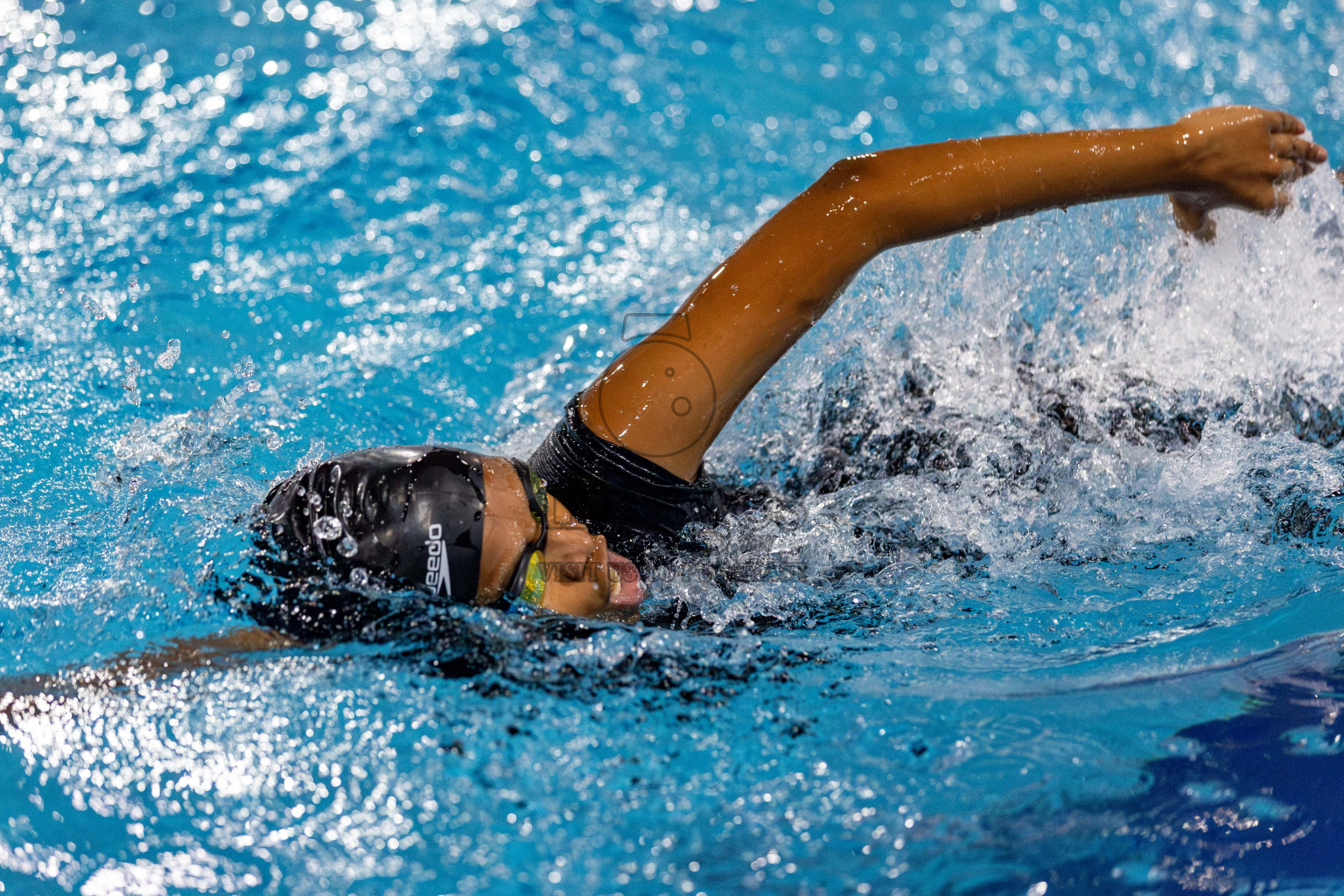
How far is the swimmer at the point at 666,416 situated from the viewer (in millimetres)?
2062

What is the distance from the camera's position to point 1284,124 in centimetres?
245

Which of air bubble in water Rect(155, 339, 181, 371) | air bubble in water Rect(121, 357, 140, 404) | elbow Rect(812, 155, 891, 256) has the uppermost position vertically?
elbow Rect(812, 155, 891, 256)

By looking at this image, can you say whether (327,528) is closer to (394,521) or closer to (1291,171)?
(394,521)

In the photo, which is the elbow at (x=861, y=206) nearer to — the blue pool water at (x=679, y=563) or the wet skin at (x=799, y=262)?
the wet skin at (x=799, y=262)

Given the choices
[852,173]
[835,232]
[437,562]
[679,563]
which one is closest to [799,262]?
[835,232]

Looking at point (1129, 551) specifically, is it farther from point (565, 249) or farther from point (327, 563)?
point (565, 249)

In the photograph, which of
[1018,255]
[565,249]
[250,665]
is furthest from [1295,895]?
[565,249]

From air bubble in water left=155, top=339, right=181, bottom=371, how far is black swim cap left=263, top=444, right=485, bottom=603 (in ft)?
5.42

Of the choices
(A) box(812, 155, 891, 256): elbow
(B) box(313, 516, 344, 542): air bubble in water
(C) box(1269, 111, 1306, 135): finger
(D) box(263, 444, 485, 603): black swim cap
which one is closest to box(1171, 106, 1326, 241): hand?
(C) box(1269, 111, 1306, 135): finger

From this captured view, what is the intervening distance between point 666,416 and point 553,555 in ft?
1.25

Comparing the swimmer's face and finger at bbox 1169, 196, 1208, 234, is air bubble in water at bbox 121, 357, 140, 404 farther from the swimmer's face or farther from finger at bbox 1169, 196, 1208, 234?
finger at bbox 1169, 196, 1208, 234

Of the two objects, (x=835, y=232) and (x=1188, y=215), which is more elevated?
(x=1188, y=215)

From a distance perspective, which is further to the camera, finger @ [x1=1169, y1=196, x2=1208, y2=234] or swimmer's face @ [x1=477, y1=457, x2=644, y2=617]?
finger @ [x1=1169, y1=196, x2=1208, y2=234]

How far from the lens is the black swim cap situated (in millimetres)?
2033
